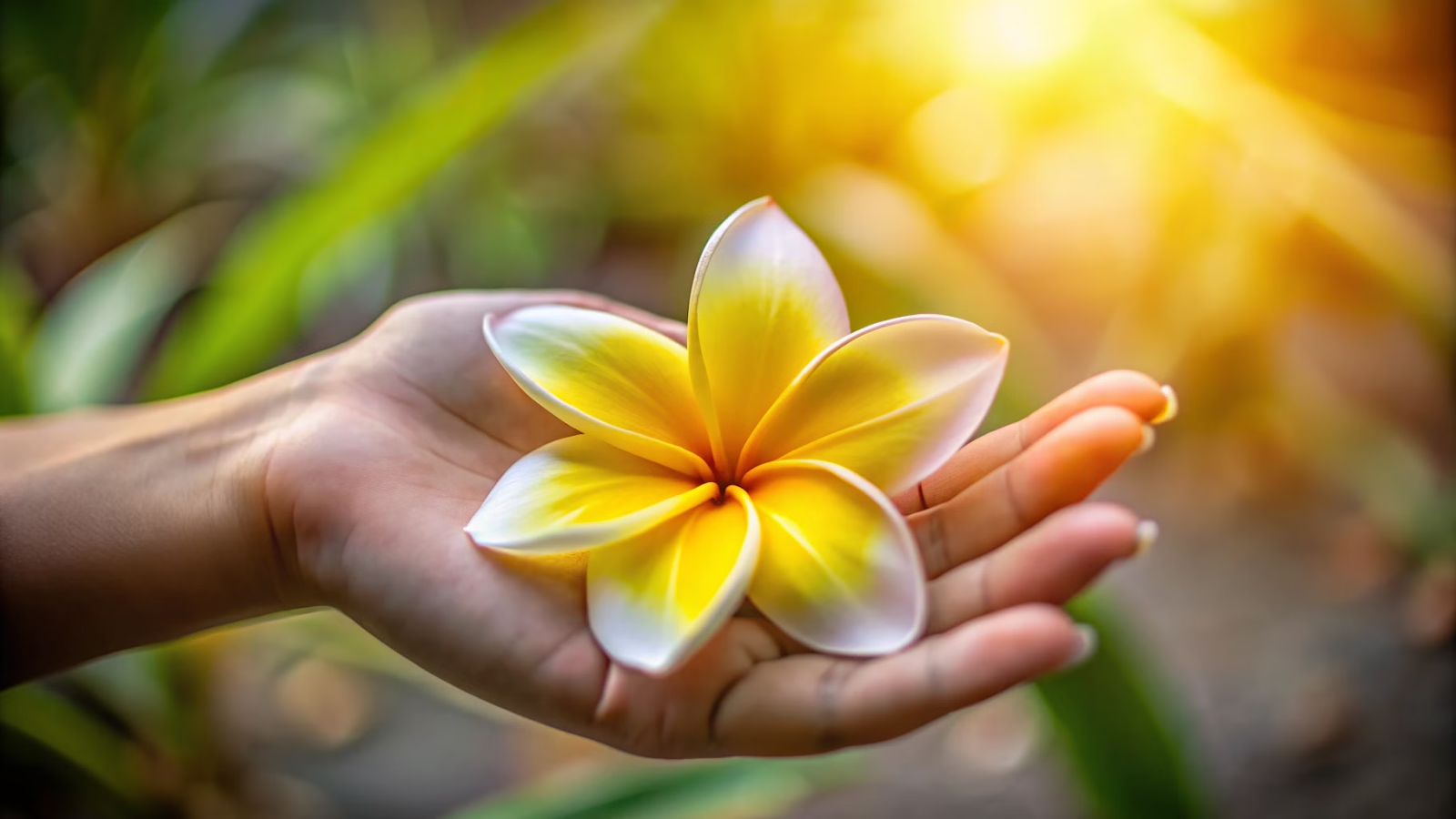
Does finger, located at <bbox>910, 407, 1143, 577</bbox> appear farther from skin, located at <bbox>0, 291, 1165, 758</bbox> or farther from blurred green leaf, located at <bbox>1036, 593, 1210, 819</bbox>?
blurred green leaf, located at <bbox>1036, 593, 1210, 819</bbox>

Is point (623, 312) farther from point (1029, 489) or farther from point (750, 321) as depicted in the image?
point (1029, 489)

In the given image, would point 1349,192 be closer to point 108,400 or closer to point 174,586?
point 174,586

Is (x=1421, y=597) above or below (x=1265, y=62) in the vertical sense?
below

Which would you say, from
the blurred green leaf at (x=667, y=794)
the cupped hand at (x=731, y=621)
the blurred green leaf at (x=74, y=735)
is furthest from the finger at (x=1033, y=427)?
the blurred green leaf at (x=74, y=735)

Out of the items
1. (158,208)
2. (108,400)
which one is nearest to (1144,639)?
(108,400)

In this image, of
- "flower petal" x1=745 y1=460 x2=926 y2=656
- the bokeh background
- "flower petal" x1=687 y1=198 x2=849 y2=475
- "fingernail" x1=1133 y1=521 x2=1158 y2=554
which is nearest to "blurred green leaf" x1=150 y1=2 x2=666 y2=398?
the bokeh background

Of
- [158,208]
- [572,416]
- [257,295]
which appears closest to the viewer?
[572,416]

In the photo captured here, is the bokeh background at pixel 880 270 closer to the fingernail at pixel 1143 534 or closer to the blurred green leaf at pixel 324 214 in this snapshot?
the blurred green leaf at pixel 324 214
